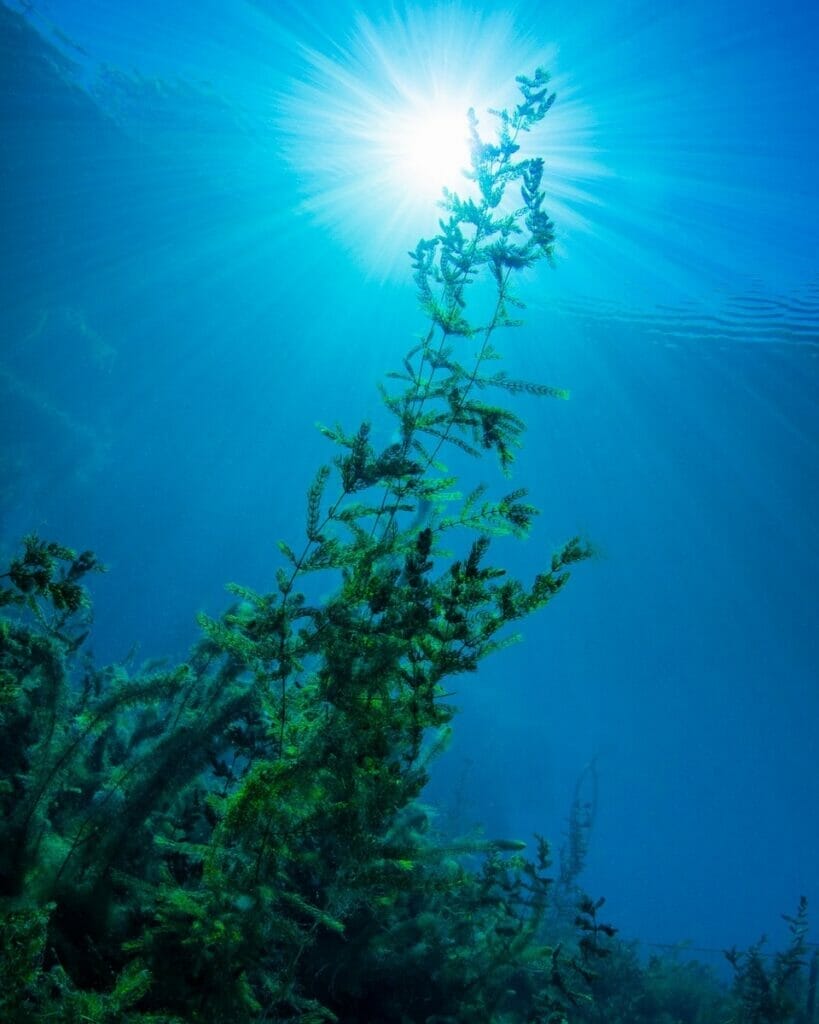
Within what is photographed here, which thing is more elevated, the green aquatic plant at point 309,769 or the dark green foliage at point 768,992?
the dark green foliage at point 768,992

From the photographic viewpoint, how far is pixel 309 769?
1734mm

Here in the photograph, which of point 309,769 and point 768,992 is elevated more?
point 768,992

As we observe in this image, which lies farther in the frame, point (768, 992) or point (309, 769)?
point (768, 992)

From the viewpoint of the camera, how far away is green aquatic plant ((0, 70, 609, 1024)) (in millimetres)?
1831

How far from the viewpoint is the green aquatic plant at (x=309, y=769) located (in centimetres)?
183

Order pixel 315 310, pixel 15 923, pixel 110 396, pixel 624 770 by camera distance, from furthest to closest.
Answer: pixel 624 770 → pixel 110 396 → pixel 315 310 → pixel 15 923

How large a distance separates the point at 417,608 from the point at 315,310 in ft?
145

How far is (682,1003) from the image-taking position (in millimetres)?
10125

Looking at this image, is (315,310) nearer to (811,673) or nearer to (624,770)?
(811,673)

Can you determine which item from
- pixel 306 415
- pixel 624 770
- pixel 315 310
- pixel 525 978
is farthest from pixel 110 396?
pixel 624 770

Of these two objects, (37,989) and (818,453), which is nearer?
(37,989)

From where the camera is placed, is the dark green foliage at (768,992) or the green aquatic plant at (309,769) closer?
the green aquatic plant at (309,769)

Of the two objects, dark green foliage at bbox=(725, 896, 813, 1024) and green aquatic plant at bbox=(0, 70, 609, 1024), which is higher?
dark green foliage at bbox=(725, 896, 813, 1024)

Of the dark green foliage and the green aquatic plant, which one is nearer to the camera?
the green aquatic plant
